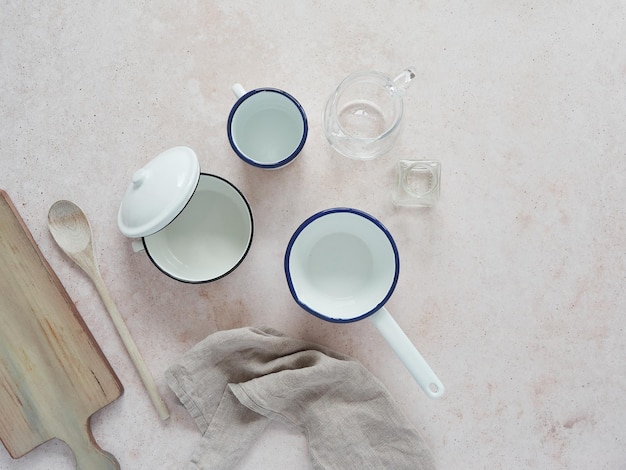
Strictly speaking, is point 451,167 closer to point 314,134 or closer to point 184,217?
point 314,134

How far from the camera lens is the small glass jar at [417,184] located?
2.51ft

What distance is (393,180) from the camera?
2.56 feet

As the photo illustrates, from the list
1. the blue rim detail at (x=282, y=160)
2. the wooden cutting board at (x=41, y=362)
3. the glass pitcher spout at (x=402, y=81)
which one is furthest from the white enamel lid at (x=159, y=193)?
the glass pitcher spout at (x=402, y=81)

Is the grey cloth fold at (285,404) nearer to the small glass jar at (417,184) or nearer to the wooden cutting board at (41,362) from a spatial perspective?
the wooden cutting board at (41,362)

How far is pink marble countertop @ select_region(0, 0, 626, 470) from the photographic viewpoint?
30.8 inches

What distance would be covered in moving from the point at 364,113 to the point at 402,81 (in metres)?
0.07

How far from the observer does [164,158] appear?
691 mm

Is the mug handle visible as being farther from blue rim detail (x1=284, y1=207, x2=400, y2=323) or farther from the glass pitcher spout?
the glass pitcher spout

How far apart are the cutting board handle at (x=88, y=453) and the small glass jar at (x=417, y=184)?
549 millimetres

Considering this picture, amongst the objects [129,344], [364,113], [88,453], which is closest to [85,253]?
[129,344]

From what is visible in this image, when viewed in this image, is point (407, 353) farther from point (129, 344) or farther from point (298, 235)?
point (129, 344)

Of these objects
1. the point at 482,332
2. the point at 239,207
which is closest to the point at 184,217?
the point at 239,207

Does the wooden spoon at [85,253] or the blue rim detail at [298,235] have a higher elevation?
the wooden spoon at [85,253]

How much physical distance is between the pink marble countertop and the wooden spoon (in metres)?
0.02
